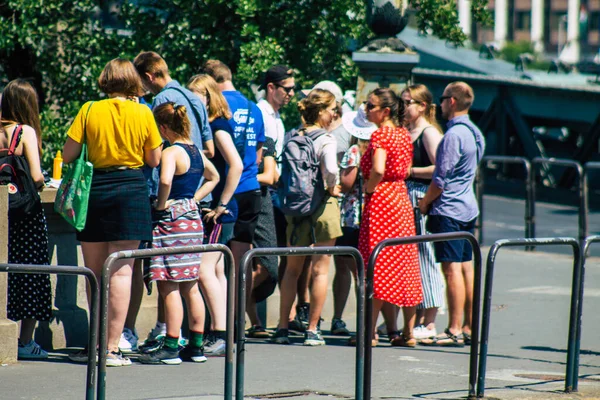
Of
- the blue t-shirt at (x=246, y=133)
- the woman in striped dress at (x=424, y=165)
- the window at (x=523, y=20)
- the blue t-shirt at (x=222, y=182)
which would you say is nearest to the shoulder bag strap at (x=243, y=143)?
the blue t-shirt at (x=246, y=133)

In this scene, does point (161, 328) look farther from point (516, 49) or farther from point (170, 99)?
point (516, 49)

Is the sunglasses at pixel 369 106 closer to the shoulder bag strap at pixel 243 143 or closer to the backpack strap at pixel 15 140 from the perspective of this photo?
the shoulder bag strap at pixel 243 143

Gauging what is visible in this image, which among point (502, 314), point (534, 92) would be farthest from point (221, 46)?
point (534, 92)

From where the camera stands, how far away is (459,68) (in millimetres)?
33219

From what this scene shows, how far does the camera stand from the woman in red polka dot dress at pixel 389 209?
760 cm

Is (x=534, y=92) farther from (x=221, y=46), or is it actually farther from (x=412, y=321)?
(x=412, y=321)

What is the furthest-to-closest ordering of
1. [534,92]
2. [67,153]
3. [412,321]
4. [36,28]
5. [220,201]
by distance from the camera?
[534,92]
[36,28]
[412,321]
[220,201]
[67,153]

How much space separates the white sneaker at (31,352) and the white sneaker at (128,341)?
0.48 metres

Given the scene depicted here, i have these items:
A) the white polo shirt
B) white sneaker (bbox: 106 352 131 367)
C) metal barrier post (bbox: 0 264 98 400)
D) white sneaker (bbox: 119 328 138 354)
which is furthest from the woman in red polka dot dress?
metal barrier post (bbox: 0 264 98 400)

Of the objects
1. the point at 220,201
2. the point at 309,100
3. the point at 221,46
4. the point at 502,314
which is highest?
the point at 221,46

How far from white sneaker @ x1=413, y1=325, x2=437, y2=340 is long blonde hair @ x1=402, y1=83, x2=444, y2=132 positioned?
143 centimetres


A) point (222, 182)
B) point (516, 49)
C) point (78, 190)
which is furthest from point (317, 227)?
point (516, 49)

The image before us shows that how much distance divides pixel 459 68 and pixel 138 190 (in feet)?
89.8

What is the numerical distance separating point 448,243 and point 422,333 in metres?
0.67
